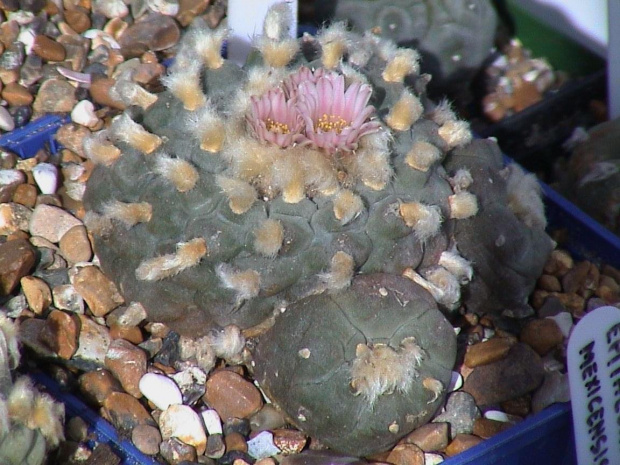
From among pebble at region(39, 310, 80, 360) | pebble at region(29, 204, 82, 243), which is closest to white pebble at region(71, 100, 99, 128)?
pebble at region(29, 204, 82, 243)

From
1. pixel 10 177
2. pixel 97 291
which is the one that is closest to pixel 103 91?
pixel 10 177

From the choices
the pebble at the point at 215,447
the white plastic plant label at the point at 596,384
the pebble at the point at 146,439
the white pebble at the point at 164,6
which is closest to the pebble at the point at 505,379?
the white plastic plant label at the point at 596,384

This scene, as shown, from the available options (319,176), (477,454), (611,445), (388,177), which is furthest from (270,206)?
(611,445)

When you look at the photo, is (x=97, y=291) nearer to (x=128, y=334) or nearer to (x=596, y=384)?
(x=128, y=334)

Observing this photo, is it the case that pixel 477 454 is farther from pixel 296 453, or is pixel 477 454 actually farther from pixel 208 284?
pixel 208 284

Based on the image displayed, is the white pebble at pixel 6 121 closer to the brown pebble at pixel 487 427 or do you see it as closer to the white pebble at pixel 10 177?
the white pebble at pixel 10 177
